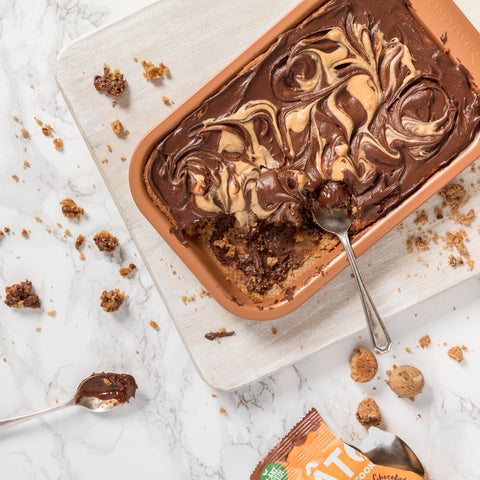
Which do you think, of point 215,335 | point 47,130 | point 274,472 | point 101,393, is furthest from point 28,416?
point 47,130

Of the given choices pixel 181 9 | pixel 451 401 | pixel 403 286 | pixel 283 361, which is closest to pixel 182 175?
pixel 181 9

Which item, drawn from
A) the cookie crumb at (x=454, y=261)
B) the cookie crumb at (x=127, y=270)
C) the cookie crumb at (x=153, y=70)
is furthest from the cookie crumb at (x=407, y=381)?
the cookie crumb at (x=153, y=70)

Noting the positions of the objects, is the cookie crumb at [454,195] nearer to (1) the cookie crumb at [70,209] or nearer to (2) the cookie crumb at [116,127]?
(2) the cookie crumb at [116,127]

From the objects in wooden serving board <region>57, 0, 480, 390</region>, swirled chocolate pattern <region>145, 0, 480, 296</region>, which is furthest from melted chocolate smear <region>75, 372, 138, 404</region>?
swirled chocolate pattern <region>145, 0, 480, 296</region>

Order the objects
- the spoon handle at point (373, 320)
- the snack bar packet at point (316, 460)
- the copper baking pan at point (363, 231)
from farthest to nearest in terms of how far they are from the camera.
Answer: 1. the snack bar packet at point (316, 460)
2. the spoon handle at point (373, 320)
3. the copper baking pan at point (363, 231)

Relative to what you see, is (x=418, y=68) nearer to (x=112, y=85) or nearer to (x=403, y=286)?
(x=403, y=286)
